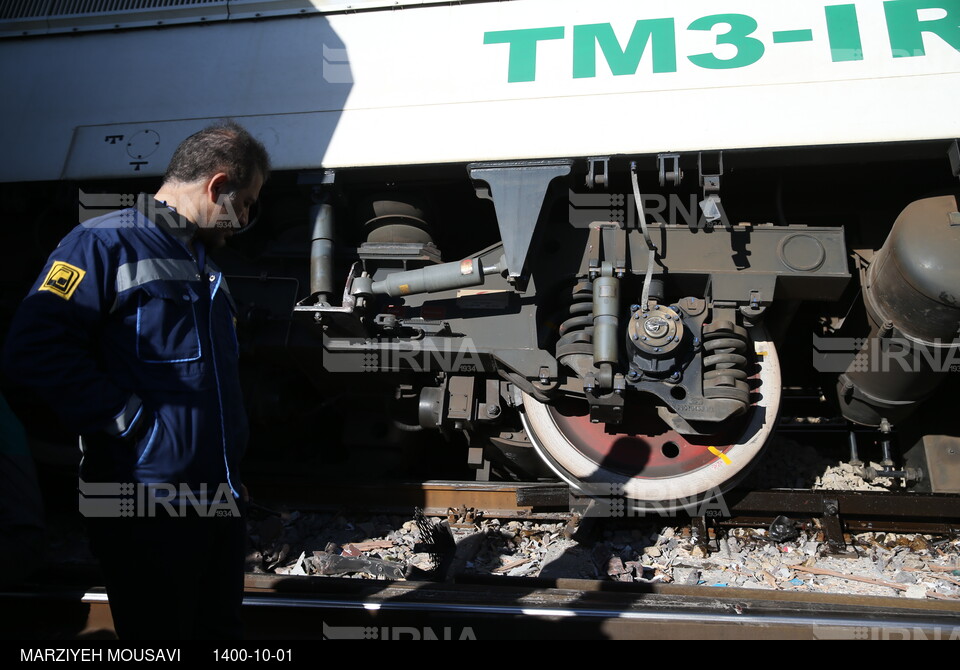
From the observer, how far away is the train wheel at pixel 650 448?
3.48 m

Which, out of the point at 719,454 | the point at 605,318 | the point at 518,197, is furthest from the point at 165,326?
the point at 719,454

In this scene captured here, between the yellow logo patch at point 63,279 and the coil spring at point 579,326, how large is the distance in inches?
92.7

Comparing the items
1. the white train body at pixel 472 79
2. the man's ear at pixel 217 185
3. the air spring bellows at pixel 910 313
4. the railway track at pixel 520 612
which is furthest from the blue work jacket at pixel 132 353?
the air spring bellows at pixel 910 313

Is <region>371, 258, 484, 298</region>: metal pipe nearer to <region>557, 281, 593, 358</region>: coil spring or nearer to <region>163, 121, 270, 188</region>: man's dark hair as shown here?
<region>557, 281, 593, 358</region>: coil spring

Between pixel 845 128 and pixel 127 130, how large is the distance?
3899mm

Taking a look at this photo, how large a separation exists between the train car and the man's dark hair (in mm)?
1543

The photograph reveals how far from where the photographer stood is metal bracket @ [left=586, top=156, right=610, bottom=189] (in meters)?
3.32

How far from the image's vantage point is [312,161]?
370cm

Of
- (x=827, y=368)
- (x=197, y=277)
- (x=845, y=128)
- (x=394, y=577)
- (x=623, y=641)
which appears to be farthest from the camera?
(x=827, y=368)

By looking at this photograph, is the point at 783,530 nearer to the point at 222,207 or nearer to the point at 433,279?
the point at 433,279

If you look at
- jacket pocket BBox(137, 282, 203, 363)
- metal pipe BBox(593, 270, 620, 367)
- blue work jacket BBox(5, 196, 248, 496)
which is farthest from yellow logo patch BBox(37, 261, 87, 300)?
metal pipe BBox(593, 270, 620, 367)

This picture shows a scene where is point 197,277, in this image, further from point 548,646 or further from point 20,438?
point 548,646

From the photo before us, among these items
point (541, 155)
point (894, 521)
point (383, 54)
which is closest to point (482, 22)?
point (383, 54)

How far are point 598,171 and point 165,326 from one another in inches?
88.6
